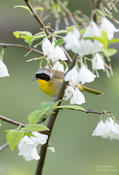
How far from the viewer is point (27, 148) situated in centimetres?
107

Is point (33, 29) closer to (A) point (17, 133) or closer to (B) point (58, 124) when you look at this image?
(B) point (58, 124)

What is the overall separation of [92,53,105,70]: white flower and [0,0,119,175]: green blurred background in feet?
7.62

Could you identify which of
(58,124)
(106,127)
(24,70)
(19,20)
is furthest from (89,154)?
(106,127)

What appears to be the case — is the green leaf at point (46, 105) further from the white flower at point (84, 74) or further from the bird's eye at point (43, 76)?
the bird's eye at point (43, 76)

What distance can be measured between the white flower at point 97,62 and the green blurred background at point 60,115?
7.62 feet

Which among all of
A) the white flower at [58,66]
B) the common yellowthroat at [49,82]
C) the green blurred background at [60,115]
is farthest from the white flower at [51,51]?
the green blurred background at [60,115]

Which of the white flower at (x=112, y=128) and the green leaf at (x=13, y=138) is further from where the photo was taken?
the white flower at (x=112, y=128)

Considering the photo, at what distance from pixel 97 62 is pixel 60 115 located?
141 inches

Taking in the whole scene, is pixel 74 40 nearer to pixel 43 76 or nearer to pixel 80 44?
pixel 80 44

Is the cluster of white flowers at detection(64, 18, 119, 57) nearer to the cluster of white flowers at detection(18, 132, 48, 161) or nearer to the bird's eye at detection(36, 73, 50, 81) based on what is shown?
the cluster of white flowers at detection(18, 132, 48, 161)

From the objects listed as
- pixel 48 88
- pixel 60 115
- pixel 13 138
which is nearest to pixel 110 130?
pixel 13 138

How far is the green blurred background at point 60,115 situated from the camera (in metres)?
3.63

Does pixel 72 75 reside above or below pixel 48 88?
above

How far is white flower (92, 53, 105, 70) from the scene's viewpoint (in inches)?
33.9
